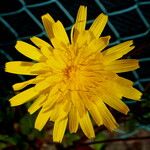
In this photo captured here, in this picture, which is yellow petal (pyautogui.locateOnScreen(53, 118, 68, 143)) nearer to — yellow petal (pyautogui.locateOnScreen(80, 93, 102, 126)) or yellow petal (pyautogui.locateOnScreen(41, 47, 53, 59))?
yellow petal (pyautogui.locateOnScreen(80, 93, 102, 126))

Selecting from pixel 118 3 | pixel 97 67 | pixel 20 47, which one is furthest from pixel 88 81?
pixel 118 3

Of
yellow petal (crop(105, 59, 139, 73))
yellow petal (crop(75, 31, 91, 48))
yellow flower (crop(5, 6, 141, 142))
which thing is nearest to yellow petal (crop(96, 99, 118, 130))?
yellow flower (crop(5, 6, 141, 142))

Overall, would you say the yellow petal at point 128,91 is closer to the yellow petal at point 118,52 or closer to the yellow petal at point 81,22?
the yellow petal at point 118,52

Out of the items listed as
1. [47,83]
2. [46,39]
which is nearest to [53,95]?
[47,83]

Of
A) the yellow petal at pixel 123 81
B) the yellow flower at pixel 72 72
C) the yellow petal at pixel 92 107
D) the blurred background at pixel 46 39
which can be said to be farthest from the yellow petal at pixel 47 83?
the blurred background at pixel 46 39

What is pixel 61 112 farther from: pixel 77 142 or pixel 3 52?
pixel 3 52
